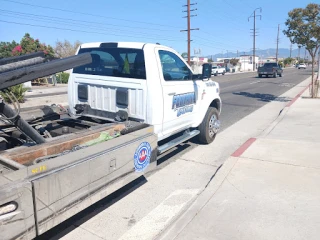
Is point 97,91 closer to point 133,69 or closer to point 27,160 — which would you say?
point 133,69

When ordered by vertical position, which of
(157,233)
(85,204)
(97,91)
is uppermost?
(97,91)

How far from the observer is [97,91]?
184 inches

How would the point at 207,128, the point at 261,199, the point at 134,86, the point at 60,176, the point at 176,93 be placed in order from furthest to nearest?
the point at 207,128 < the point at 176,93 < the point at 134,86 < the point at 261,199 < the point at 60,176

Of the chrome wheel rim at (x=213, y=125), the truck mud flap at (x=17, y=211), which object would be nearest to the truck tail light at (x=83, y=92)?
the truck mud flap at (x=17, y=211)

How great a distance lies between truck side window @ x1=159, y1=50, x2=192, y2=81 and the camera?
15.2 feet

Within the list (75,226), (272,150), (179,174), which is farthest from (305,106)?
(75,226)

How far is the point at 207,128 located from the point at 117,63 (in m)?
2.59

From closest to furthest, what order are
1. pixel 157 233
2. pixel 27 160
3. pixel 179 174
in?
pixel 27 160 → pixel 157 233 → pixel 179 174

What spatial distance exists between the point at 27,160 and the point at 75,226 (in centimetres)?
111

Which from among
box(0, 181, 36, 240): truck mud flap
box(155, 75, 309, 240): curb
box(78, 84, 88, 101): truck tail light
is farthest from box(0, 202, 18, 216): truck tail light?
box(78, 84, 88, 101): truck tail light

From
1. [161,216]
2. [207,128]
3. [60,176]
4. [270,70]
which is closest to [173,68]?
[207,128]

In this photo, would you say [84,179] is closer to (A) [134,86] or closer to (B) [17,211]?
(B) [17,211]

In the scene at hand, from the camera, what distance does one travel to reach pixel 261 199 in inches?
147

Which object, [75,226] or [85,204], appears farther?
[75,226]
